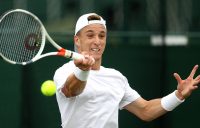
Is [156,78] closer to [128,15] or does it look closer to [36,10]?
[128,15]

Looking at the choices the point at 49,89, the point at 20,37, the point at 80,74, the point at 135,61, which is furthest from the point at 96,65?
the point at 135,61

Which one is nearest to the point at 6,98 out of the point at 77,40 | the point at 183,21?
the point at 183,21

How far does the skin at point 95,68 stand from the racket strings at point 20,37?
1.01ft

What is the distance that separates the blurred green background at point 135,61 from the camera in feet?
26.0

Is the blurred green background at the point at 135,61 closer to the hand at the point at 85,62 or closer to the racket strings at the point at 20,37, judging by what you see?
the racket strings at the point at 20,37

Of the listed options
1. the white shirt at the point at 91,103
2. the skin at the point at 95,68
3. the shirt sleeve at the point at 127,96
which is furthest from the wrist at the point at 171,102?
the white shirt at the point at 91,103

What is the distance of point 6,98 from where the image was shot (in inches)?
312

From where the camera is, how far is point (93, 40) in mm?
5012

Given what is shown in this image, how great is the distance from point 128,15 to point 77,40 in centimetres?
334

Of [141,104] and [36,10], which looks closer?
[141,104]

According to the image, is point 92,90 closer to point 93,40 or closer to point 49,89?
point 93,40

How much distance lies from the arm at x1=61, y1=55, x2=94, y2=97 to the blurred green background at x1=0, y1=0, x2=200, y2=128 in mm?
3168

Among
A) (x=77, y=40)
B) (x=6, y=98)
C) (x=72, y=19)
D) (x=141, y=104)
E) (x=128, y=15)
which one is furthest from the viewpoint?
(x=72, y=19)

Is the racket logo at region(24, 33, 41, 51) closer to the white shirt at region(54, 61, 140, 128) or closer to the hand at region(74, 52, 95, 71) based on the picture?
the white shirt at region(54, 61, 140, 128)
